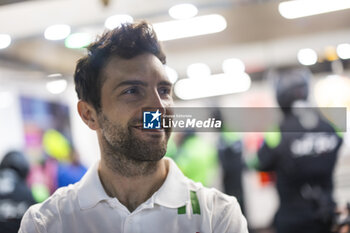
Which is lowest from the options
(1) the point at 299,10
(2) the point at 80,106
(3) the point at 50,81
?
(2) the point at 80,106

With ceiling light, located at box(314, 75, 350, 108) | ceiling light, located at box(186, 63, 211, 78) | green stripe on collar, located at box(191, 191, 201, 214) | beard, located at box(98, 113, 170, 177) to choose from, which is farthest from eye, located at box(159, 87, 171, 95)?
ceiling light, located at box(314, 75, 350, 108)

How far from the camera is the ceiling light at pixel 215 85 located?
5.47 ft

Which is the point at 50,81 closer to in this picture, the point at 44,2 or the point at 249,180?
the point at 44,2

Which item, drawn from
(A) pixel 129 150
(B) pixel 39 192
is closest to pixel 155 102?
(A) pixel 129 150

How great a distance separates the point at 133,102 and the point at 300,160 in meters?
0.92

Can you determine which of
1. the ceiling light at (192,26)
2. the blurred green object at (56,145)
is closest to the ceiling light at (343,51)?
the ceiling light at (192,26)

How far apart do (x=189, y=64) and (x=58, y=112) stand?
607 millimetres

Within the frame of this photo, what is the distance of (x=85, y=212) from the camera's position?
50.8 inches

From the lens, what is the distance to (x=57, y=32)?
1839mm

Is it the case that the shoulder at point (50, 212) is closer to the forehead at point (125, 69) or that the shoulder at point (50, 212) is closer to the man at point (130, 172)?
the man at point (130, 172)

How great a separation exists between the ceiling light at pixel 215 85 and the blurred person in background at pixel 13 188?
806 mm

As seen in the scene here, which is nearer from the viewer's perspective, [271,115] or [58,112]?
[271,115]

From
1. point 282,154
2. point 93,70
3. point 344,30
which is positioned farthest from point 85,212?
point 344,30

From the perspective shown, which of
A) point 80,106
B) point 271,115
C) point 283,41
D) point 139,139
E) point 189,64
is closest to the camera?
point 139,139
